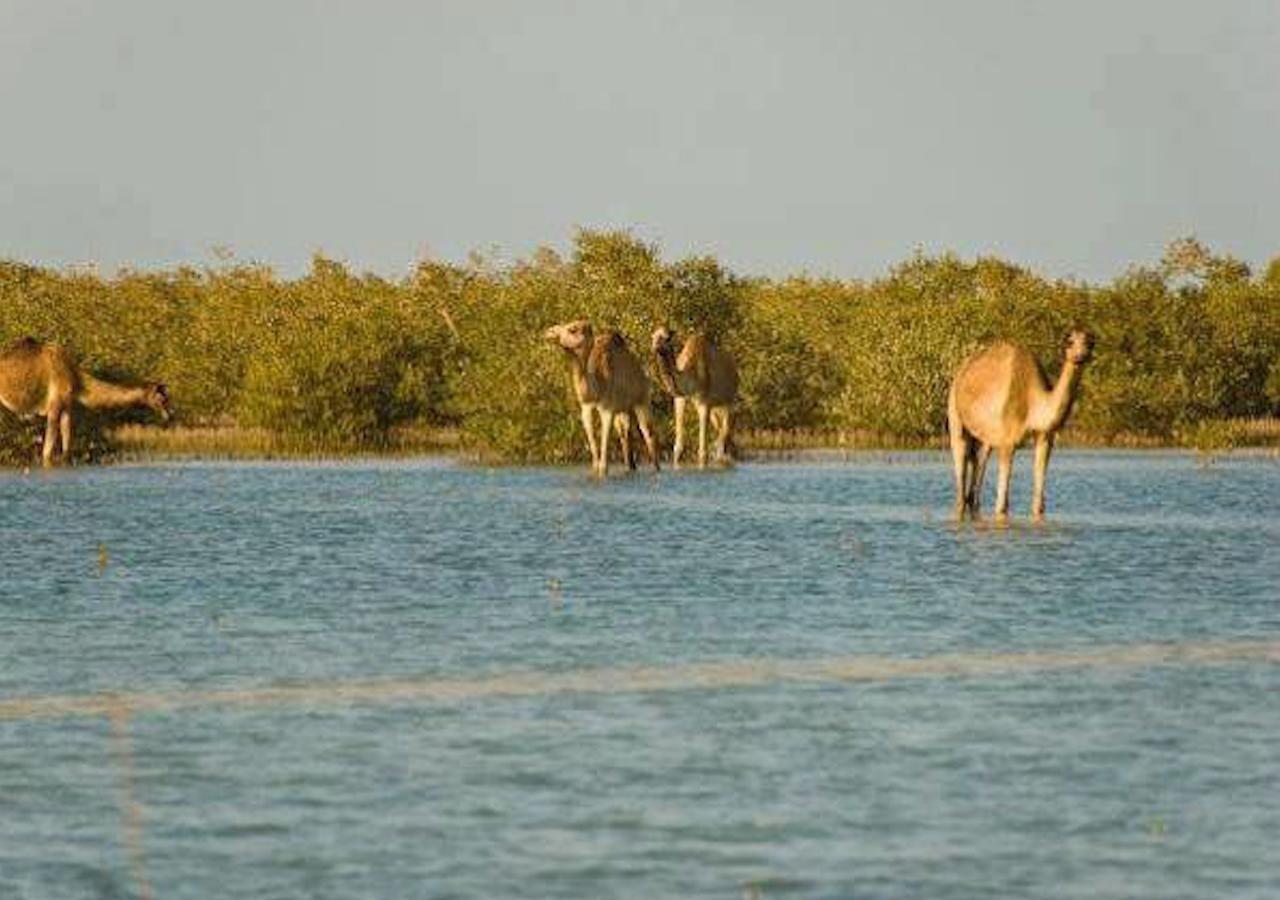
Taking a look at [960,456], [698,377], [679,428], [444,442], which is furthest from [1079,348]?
[444,442]

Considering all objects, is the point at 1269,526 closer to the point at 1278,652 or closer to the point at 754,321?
the point at 1278,652

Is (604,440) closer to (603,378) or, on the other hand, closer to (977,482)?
(603,378)

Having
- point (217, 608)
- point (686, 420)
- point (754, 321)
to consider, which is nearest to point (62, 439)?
point (686, 420)

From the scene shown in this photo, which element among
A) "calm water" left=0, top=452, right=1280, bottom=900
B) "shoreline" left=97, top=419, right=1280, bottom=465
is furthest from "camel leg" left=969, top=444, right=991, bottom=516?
"shoreline" left=97, top=419, right=1280, bottom=465

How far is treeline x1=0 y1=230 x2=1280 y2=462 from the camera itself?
59.8 metres

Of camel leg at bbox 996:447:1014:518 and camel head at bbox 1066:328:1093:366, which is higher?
camel head at bbox 1066:328:1093:366

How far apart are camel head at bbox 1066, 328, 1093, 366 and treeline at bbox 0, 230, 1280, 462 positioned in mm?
23233

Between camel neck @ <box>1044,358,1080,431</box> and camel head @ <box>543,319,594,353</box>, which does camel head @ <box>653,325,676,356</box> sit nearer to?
camel head @ <box>543,319,594,353</box>

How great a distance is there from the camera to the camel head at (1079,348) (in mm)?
33438

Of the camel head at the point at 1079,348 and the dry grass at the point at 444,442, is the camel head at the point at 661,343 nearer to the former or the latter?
the dry grass at the point at 444,442

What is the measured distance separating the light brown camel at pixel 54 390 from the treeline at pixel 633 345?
2768 mm

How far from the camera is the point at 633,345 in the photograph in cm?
5900

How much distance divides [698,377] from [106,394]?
11129 mm

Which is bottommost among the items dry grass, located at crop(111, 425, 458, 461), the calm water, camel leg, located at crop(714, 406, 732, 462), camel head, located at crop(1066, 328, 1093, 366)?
the calm water
